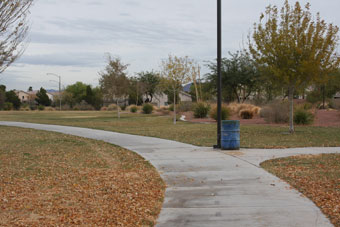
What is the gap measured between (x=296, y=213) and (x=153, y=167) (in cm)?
490

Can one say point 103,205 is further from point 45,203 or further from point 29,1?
point 29,1

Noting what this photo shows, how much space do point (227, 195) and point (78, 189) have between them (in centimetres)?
297

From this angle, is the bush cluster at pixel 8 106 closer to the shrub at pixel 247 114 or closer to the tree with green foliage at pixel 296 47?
the shrub at pixel 247 114

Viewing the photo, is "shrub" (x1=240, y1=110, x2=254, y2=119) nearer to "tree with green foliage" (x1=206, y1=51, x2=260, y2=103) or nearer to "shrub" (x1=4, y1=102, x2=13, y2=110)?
"tree with green foliage" (x1=206, y1=51, x2=260, y2=103)

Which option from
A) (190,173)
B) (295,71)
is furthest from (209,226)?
(295,71)

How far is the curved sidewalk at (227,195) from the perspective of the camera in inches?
245

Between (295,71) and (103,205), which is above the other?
(295,71)

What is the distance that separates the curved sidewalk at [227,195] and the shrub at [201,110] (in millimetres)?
21536

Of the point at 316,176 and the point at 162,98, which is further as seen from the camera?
the point at 162,98

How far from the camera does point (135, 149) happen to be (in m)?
14.5

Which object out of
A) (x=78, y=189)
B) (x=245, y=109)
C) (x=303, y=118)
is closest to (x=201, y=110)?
(x=245, y=109)

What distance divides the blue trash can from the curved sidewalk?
0.99 metres

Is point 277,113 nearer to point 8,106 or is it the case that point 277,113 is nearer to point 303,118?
point 303,118

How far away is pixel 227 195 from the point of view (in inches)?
303
